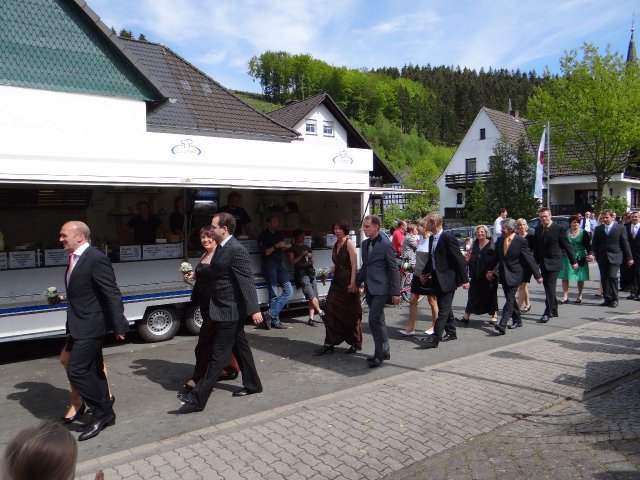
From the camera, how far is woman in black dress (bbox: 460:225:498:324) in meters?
9.38

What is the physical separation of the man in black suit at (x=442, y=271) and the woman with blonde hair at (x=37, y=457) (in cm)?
660

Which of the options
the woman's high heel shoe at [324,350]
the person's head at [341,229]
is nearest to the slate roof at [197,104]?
the person's head at [341,229]

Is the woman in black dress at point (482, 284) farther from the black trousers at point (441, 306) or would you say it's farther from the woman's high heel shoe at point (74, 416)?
the woman's high heel shoe at point (74, 416)

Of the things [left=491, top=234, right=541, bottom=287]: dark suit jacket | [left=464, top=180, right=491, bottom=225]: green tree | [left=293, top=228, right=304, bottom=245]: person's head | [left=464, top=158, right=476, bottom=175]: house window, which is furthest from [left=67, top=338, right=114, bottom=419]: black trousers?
[left=464, top=158, right=476, bottom=175]: house window

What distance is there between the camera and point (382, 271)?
6902mm

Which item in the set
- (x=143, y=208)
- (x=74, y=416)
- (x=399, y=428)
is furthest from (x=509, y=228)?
(x=74, y=416)

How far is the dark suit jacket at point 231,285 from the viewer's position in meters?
5.43

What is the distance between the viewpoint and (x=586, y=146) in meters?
32.0

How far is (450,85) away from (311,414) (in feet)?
401

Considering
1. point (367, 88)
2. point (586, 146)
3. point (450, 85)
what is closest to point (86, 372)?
point (586, 146)

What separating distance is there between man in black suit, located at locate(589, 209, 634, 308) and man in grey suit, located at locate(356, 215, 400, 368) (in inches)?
252

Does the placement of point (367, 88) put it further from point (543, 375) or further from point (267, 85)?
point (543, 375)

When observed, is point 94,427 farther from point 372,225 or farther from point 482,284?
point 482,284

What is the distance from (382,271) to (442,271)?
139 centimetres
